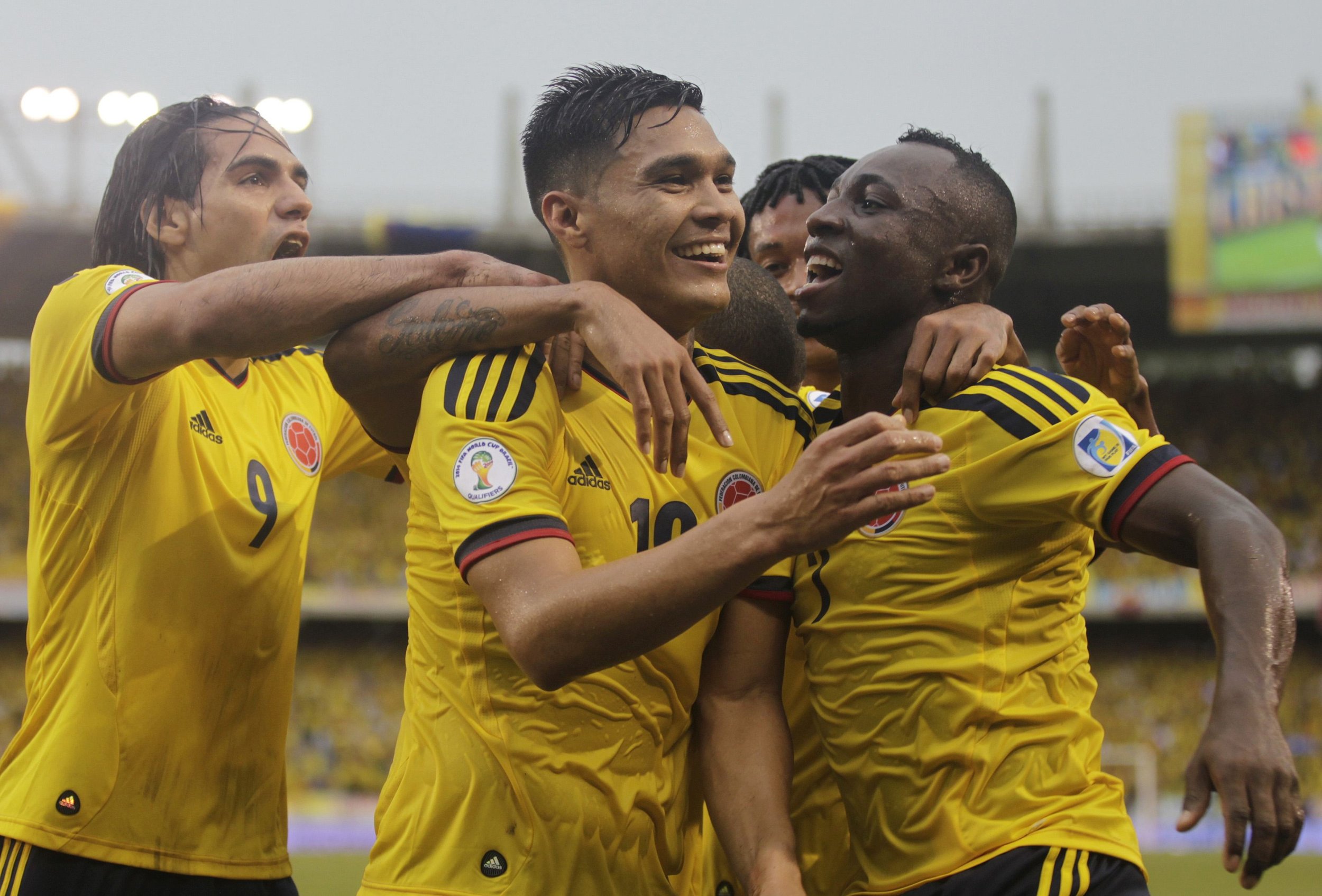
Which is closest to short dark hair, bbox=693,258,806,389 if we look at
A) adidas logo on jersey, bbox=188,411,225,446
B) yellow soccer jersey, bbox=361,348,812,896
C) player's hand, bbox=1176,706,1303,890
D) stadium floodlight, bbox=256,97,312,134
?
yellow soccer jersey, bbox=361,348,812,896

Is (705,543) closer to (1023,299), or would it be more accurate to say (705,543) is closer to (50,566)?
(50,566)

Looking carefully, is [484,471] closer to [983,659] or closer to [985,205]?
[983,659]

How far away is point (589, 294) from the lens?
2.83 metres

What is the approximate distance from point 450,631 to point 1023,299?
23.4 meters

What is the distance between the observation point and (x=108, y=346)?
10.4 ft

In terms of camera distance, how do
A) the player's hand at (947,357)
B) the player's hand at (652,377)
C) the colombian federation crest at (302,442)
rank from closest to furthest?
1. the player's hand at (652,377)
2. the player's hand at (947,357)
3. the colombian federation crest at (302,442)

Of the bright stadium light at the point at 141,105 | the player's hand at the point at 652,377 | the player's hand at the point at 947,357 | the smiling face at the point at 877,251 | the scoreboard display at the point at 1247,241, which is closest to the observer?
the player's hand at the point at 652,377

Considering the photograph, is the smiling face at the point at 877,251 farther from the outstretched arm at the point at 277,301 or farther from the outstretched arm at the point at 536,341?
the outstretched arm at the point at 277,301

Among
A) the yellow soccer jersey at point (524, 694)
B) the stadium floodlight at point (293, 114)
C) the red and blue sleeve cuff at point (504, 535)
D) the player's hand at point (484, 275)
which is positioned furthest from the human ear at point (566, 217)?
the stadium floodlight at point (293, 114)

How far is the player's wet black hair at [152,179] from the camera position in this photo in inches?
158

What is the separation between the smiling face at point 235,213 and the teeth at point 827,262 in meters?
1.56

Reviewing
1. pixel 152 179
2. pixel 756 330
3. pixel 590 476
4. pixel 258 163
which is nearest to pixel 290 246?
pixel 258 163

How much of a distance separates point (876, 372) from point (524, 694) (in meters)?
1.22

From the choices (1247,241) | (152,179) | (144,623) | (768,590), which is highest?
(152,179)
